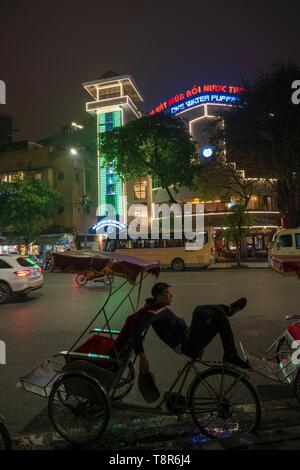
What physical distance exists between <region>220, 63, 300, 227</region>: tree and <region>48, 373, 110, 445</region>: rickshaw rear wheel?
78.1 feet

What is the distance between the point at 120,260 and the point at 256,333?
15.2ft

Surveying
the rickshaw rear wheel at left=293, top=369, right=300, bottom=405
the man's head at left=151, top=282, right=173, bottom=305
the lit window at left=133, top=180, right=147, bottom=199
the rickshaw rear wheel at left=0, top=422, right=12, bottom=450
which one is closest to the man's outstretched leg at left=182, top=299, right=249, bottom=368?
the man's head at left=151, top=282, right=173, bottom=305

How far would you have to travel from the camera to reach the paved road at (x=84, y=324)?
5270 millimetres

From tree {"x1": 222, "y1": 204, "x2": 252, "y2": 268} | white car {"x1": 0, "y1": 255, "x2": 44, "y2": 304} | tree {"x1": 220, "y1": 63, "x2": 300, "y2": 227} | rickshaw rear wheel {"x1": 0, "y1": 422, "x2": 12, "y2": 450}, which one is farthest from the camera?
tree {"x1": 222, "y1": 204, "x2": 252, "y2": 268}

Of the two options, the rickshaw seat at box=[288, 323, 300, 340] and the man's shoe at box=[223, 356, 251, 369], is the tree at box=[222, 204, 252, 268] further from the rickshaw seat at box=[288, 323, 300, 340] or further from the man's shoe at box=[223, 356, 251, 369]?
the man's shoe at box=[223, 356, 251, 369]

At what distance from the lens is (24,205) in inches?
1454

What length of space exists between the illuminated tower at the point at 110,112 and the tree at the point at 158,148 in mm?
6007

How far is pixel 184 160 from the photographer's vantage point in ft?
109

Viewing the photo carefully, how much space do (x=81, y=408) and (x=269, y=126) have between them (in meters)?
24.2

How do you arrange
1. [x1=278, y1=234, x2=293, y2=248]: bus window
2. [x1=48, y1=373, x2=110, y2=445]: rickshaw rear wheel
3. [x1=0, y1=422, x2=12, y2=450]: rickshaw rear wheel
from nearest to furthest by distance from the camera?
[x1=0, y1=422, x2=12, y2=450]: rickshaw rear wheel < [x1=48, y1=373, x2=110, y2=445]: rickshaw rear wheel < [x1=278, y1=234, x2=293, y2=248]: bus window

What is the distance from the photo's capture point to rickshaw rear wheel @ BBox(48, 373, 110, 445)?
4.04 m

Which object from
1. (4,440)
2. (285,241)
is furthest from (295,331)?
(285,241)
